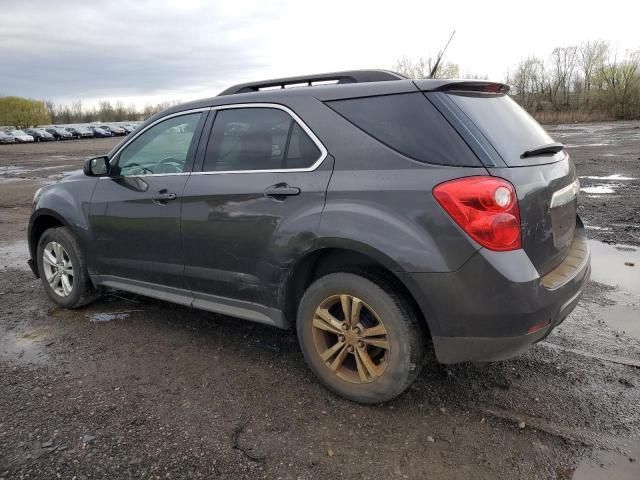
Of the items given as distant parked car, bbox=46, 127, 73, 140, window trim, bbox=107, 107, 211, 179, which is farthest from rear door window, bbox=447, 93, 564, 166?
distant parked car, bbox=46, 127, 73, 140

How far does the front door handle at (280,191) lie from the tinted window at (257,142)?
0.14 metres

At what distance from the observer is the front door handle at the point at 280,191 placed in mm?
3094

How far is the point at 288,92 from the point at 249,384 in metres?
1.92

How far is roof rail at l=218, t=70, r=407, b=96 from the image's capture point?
3217 millimetres

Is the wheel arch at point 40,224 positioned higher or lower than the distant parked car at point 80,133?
lower

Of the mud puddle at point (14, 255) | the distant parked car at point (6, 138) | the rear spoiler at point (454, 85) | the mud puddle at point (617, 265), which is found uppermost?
the distant parked car at point (6, 138)

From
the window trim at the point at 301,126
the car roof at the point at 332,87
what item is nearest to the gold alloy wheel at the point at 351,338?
the window trim at the point at 301,126

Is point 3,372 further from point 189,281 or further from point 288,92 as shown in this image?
point 288,92

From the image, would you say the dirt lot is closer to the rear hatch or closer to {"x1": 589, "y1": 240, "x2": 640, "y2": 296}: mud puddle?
{"x1": 589, "y1": 240, "x2": 640, "y2": 296}: mud puddle

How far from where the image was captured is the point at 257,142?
3.43 metres

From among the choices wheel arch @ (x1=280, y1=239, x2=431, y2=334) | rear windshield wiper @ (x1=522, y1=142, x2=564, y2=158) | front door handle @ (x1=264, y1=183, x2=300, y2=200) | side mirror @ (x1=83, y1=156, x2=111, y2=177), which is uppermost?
side mirror @ (x1=83, y1=156, x2=111, y2=177)

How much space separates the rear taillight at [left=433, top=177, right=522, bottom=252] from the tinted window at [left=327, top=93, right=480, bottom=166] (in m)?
0.14

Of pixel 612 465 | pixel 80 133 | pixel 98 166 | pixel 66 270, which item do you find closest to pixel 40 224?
pixel 66 270

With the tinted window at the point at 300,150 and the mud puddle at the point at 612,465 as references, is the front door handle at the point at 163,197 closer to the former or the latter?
the tinted window at the point at 300,150
